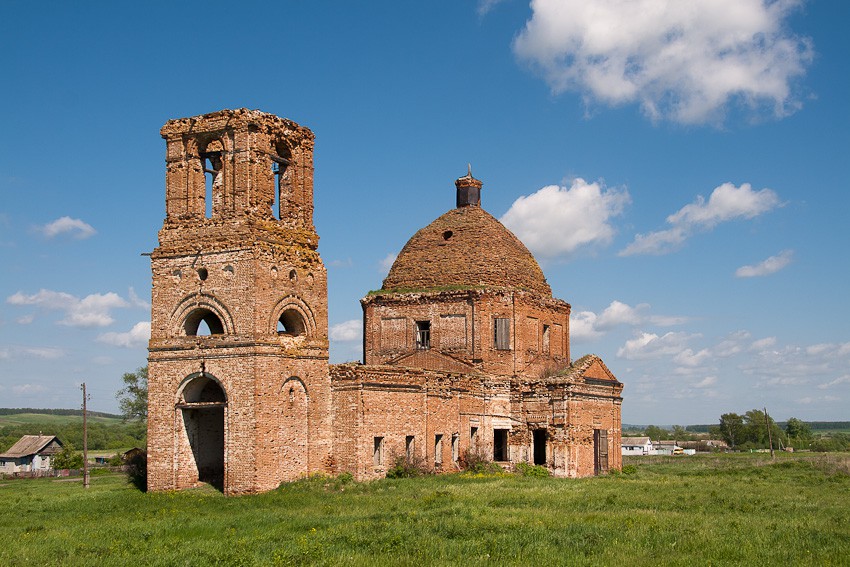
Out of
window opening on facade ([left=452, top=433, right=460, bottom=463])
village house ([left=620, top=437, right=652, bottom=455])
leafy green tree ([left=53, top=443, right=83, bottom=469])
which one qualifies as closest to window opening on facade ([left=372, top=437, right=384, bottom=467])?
window opening on facade ([left=452, top=433, right=460, bottom=463])

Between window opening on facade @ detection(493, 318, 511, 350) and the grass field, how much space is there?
7773mm

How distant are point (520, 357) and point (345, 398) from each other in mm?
10591

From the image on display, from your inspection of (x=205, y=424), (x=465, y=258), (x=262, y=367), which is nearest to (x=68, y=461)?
(x=465, y=258)

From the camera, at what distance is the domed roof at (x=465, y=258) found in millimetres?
37094

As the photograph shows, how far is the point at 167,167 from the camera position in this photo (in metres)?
27.3

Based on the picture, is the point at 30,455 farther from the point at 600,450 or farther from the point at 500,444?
the point at 600,450

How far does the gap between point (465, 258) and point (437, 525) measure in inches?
772

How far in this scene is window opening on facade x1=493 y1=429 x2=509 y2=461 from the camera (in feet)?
116

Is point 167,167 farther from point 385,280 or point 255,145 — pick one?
point 385,280

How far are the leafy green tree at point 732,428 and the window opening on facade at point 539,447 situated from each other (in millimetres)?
72603

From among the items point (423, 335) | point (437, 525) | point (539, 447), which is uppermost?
point (423, 335)

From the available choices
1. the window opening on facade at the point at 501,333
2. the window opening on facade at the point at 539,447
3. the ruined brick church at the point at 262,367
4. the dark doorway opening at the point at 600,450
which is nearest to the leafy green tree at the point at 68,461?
the window opening on facade at the point at 501,333

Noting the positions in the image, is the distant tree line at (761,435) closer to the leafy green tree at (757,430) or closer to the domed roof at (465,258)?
the leafy green tree at (757,430)

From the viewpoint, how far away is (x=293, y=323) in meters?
27.4
